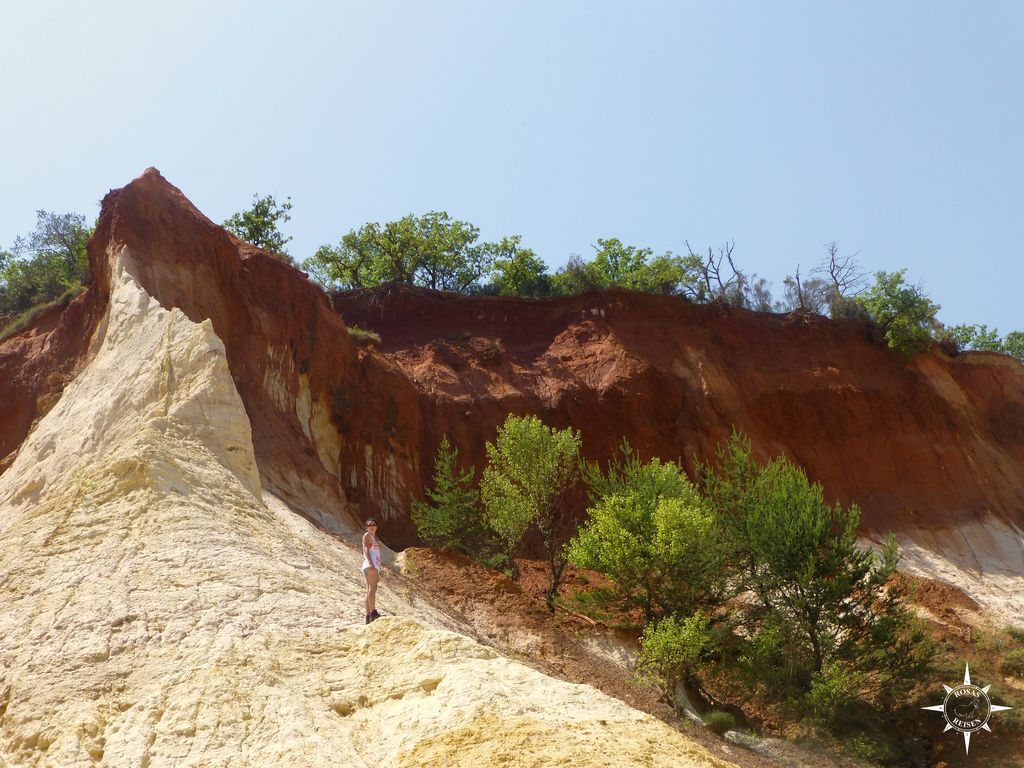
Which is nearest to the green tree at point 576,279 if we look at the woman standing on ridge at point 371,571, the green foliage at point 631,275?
the green foliage at point 631,275

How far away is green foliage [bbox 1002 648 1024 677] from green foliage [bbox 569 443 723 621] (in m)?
9.88

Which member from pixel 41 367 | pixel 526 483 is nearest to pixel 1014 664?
pixel 526 483

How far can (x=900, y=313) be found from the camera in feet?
136

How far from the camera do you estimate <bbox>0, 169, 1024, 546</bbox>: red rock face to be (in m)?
26.4

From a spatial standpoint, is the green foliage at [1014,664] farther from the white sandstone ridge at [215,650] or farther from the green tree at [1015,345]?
the green tree at [1015,345]

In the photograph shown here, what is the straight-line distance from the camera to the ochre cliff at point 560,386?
86.6 ft

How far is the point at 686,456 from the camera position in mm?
34188

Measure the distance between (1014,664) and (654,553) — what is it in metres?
12.6

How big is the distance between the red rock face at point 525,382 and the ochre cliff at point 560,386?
7cm

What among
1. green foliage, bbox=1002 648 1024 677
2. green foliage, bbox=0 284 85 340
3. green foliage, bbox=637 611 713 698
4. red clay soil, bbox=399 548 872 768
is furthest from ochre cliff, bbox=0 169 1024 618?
green foliage, bbox=637 611 713 698

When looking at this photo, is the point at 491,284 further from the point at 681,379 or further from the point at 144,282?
the point at 144,282

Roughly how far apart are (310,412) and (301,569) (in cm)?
1279

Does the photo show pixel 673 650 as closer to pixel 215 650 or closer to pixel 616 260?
pixel 215 650

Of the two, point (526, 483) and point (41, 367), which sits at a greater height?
point (526, 483)
